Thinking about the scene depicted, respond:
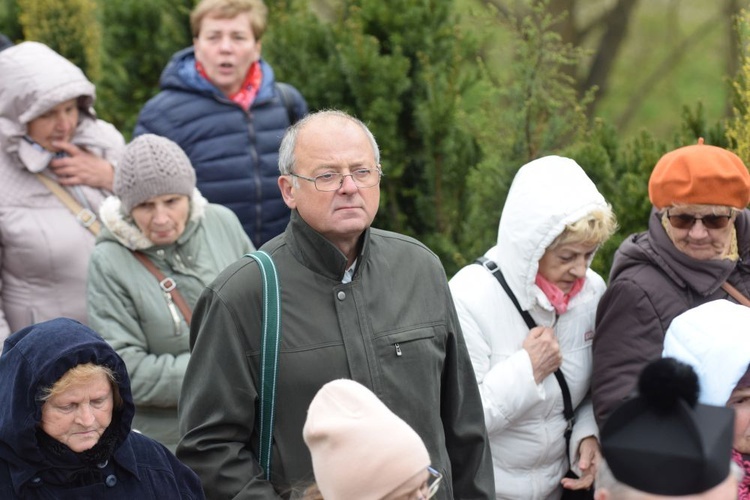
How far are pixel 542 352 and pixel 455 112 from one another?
224 centimetres

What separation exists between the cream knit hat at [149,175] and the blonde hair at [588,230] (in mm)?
1544

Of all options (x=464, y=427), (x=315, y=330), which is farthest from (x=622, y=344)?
(x=315, y=330)

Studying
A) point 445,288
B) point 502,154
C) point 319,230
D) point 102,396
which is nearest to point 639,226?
point 502,154

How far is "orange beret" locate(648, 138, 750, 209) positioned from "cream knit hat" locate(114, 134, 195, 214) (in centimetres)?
192

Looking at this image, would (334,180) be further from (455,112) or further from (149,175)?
Result: (455,112)

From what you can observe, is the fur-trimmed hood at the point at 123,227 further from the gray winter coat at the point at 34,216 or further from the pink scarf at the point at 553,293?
the pink scarf at the point at 553,293

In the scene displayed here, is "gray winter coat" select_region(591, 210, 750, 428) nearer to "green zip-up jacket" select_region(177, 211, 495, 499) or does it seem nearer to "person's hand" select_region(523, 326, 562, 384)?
"person's hand" select_region(523, 326, 562, 384)

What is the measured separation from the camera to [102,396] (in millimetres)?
3553

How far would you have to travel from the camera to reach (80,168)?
532 cm

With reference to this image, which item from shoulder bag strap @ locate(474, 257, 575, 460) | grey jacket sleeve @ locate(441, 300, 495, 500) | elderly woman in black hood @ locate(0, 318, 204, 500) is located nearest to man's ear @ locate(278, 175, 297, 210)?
grey jacket sleeve @ locate(441, 300, 495, 500)

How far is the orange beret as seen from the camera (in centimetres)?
445

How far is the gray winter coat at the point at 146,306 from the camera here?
14.8 feet

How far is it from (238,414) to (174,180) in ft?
5.16

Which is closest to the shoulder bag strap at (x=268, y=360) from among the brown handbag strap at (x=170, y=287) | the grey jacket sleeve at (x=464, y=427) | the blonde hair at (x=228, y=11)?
the grey jacket sleeve at (x=464, y=427)
